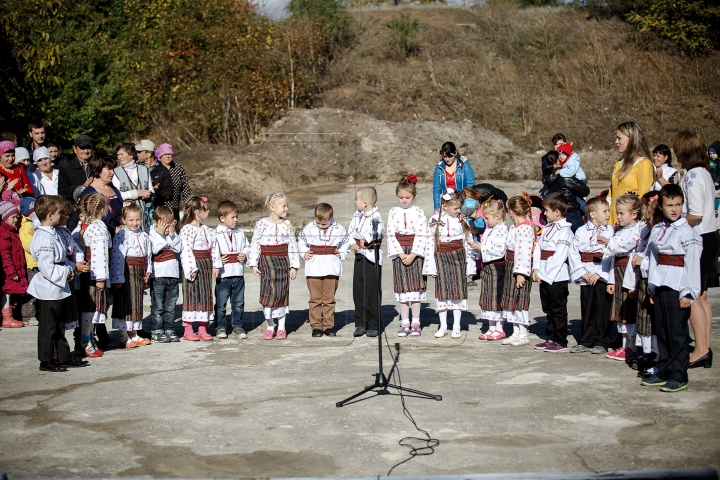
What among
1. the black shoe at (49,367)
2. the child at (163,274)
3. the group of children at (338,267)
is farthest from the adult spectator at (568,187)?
the black shoe at (49,367)

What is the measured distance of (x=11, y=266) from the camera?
388 inches

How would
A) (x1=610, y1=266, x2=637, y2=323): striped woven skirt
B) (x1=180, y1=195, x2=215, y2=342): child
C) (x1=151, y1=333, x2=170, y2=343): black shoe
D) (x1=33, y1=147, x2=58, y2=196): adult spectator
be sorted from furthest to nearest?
(x1=33, y1=147, x2=58, y2=196): adult spectator, (x1=180, y1=195, x2=215, y2=342): child, (x1=151, y1=333, x2=170, y2=343): black shoe, (x1=610, y1=266, x2=637, y2=323): striped woven skirt

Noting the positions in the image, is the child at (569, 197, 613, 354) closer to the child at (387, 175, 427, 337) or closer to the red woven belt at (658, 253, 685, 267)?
the red woven belt at (658, 253, 685, 267)

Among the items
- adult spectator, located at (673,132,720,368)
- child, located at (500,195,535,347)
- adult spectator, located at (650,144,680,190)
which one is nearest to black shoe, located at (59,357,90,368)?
child, located at (500,195,535,347)

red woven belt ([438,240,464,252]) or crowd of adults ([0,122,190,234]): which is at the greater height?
crowd of adults ([0,122,190,234])

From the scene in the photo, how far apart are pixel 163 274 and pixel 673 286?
5.34 metres

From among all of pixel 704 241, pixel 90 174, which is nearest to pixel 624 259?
pixel 704 241

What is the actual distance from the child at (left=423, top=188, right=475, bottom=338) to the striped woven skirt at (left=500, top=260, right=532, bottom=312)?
52 centimetres

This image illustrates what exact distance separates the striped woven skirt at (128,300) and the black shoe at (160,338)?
328 millimetres

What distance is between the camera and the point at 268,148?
18.7 m

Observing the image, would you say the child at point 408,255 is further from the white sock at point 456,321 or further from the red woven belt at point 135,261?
the red woven belt at point 135,261

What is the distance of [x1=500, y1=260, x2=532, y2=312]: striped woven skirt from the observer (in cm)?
882

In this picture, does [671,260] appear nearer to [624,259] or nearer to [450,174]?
[624,259]

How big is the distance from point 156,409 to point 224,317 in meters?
3.00
